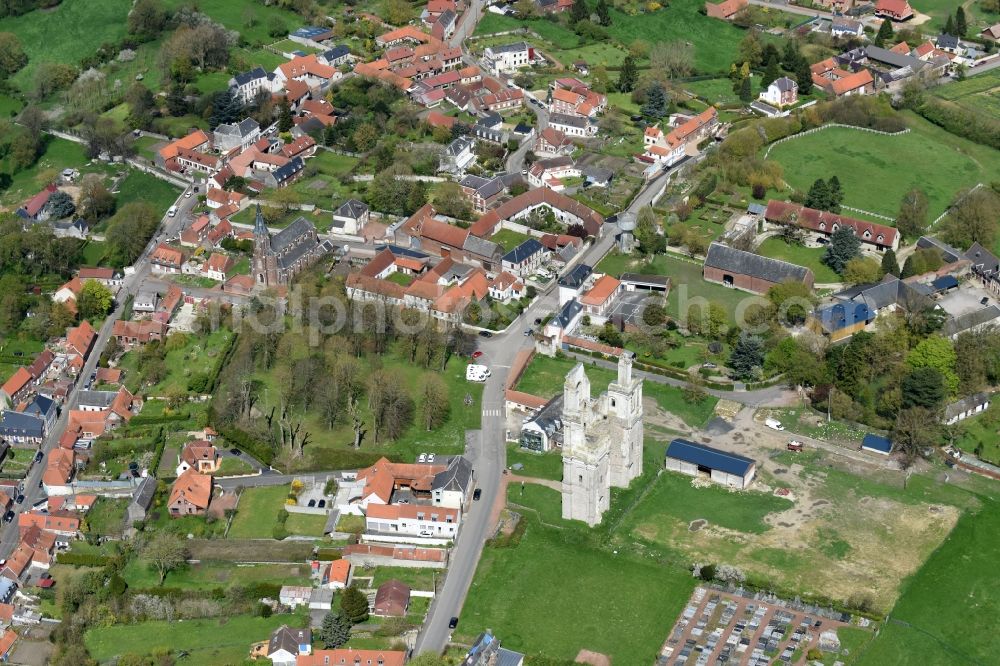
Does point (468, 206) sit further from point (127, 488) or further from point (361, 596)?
point (361, 596)

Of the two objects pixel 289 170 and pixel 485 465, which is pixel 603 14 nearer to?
pixel 289 170

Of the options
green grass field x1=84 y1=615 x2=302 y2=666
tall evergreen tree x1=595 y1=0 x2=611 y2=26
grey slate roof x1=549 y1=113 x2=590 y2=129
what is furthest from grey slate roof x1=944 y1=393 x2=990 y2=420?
tall evergreen tree x1=595 y1=0 x2=611 y2=26

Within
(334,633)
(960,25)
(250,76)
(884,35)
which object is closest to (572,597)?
(334,633)

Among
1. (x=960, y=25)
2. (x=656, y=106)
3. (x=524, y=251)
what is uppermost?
(x=524, y=251)

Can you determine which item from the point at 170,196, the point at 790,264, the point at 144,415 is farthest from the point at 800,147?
the point at 144,415

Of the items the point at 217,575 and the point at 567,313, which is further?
the point at 567,313

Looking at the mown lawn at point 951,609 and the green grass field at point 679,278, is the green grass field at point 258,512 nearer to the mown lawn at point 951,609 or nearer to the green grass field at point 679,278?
the green grass field at point 679,278
